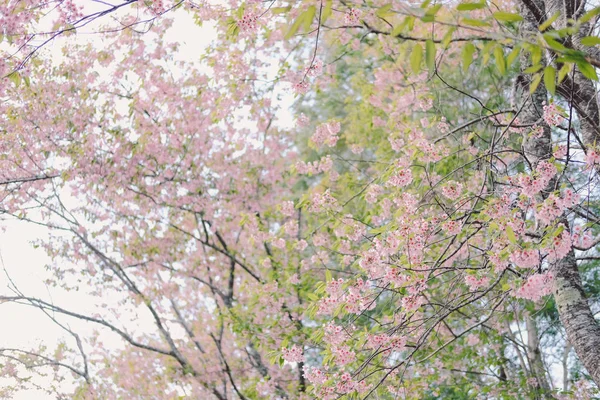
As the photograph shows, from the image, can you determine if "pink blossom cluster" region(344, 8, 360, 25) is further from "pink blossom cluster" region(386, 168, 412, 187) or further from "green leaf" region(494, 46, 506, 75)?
"green leaf" region(494, 46, 506, 75)

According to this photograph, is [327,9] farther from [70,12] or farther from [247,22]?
[70,12]

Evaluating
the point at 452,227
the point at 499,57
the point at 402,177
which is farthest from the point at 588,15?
the point at 402,177

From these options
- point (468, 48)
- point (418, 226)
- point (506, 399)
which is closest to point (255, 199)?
point (506, 399)

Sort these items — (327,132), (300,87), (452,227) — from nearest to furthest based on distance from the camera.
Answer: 1. (452,227)
2. (300,87)
3. (327,132)

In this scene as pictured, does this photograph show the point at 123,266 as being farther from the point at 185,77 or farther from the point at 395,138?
the point at 395,138

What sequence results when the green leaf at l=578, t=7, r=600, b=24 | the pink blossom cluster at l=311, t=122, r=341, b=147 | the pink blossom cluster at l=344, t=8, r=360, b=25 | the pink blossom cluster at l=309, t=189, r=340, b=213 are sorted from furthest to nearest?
the pink blossom cluster at l=311, t=122, r=341, b=147 → the pink blossom cluster at l=309, t=189, r=340, b=213 → the pink blossom cluster at l=344, t=8, r=360, b=25 → the green leaf at l=578, t=7, r=600, b=24

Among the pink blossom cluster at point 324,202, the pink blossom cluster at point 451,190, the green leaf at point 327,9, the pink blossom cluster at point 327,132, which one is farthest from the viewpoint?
the pink blossom cluster at point 327,132

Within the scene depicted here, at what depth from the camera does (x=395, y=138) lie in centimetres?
496

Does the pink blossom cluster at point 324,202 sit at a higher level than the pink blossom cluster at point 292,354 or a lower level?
higher

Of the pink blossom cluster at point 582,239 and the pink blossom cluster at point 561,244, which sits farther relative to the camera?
the pink blossom cluster at point 582,239

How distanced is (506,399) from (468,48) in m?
4.62

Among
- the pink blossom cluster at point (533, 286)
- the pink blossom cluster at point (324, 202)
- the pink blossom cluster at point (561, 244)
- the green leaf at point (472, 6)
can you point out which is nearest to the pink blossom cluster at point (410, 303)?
the pink blossom cluster at point (533, 286)

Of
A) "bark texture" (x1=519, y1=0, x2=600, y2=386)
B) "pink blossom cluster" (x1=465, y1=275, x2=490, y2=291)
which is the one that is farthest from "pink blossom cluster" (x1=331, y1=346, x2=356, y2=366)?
"bark texture" (x1=519, y1=0, x2=600, y2=386)

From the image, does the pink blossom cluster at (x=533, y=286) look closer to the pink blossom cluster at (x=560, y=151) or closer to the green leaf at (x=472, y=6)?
the pink blossom cluster at (x=560, y=151)
